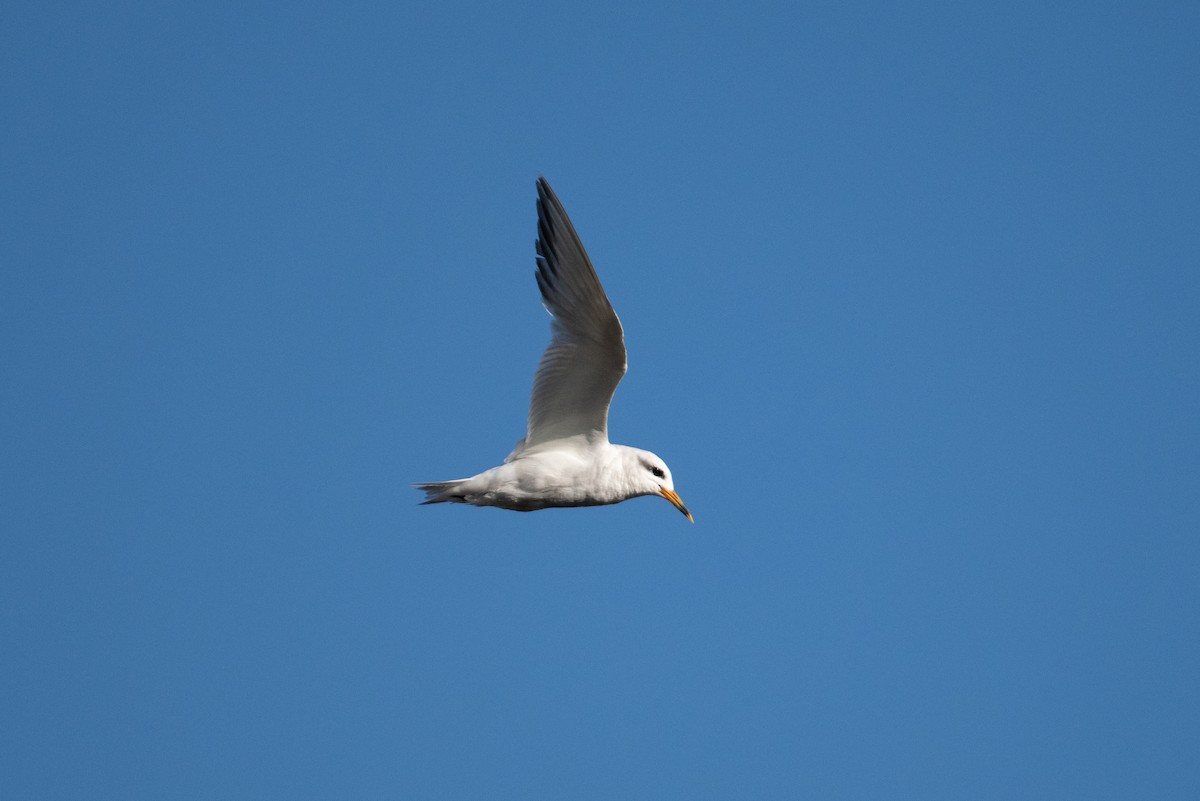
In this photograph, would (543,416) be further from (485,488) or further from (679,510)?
(679,510)

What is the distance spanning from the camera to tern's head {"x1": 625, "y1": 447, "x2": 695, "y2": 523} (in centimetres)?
998

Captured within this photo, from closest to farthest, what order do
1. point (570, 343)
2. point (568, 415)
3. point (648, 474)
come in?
point (570, 343) < point (568, 415) < point (648, 474)

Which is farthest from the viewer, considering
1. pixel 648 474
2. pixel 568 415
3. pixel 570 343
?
pixel 648 474

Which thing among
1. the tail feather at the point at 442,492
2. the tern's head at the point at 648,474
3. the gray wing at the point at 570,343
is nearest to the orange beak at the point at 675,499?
the tern's head at the point at 648,474

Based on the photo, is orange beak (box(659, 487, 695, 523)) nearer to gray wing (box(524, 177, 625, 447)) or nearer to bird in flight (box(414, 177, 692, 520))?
bird in flight (box(414, 177, 692, 520))

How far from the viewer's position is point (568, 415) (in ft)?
32.2

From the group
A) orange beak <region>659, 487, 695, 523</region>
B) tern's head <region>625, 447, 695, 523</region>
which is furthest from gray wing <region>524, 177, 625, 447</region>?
orange beak <region>659, 487, 695, 523</region>

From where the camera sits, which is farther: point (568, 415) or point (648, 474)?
point (648, 474)

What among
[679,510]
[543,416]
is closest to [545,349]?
[543,416]

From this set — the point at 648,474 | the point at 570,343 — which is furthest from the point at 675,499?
the point at 570,343

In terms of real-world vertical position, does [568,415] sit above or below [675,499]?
above

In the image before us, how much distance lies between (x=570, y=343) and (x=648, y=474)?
1628mm

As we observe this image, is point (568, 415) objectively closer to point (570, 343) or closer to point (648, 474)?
point (570, 343)

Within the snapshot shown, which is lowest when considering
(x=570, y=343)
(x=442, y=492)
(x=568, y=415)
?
(x=442, y=492)
